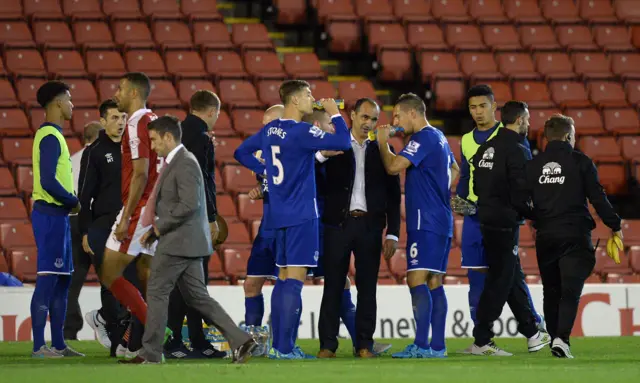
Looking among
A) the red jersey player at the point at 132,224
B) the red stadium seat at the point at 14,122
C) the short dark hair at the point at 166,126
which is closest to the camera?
the short dark hair at the point at 166,126

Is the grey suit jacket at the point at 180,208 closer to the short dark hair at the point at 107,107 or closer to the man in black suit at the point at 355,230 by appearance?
the man in black suit at the point at 355,230

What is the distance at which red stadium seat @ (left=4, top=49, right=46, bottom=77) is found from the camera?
1627 cm

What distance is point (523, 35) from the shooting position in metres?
19.2

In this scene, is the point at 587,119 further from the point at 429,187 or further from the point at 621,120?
the point at 429,187

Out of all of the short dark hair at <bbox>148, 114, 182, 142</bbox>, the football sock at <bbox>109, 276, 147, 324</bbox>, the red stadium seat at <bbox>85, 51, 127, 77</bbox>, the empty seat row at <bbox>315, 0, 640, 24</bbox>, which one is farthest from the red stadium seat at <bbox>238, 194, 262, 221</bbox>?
the short dark hair at <bbox>148, 114, 182, 142</bbox>

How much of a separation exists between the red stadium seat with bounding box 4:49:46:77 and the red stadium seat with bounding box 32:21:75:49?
40 cm

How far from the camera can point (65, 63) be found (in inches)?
653

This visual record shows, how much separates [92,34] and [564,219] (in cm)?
1005

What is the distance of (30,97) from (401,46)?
586 cm

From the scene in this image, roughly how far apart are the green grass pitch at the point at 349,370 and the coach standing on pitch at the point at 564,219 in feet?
1.52

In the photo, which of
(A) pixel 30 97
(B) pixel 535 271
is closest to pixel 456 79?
(B) pixel 535 271

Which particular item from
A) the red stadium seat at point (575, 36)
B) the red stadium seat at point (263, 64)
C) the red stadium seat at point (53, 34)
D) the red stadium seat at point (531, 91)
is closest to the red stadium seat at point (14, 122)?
the red stadium seat at point (53, 34)

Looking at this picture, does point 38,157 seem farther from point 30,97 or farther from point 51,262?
point 30,97

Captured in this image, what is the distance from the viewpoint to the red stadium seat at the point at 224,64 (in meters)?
17.0
